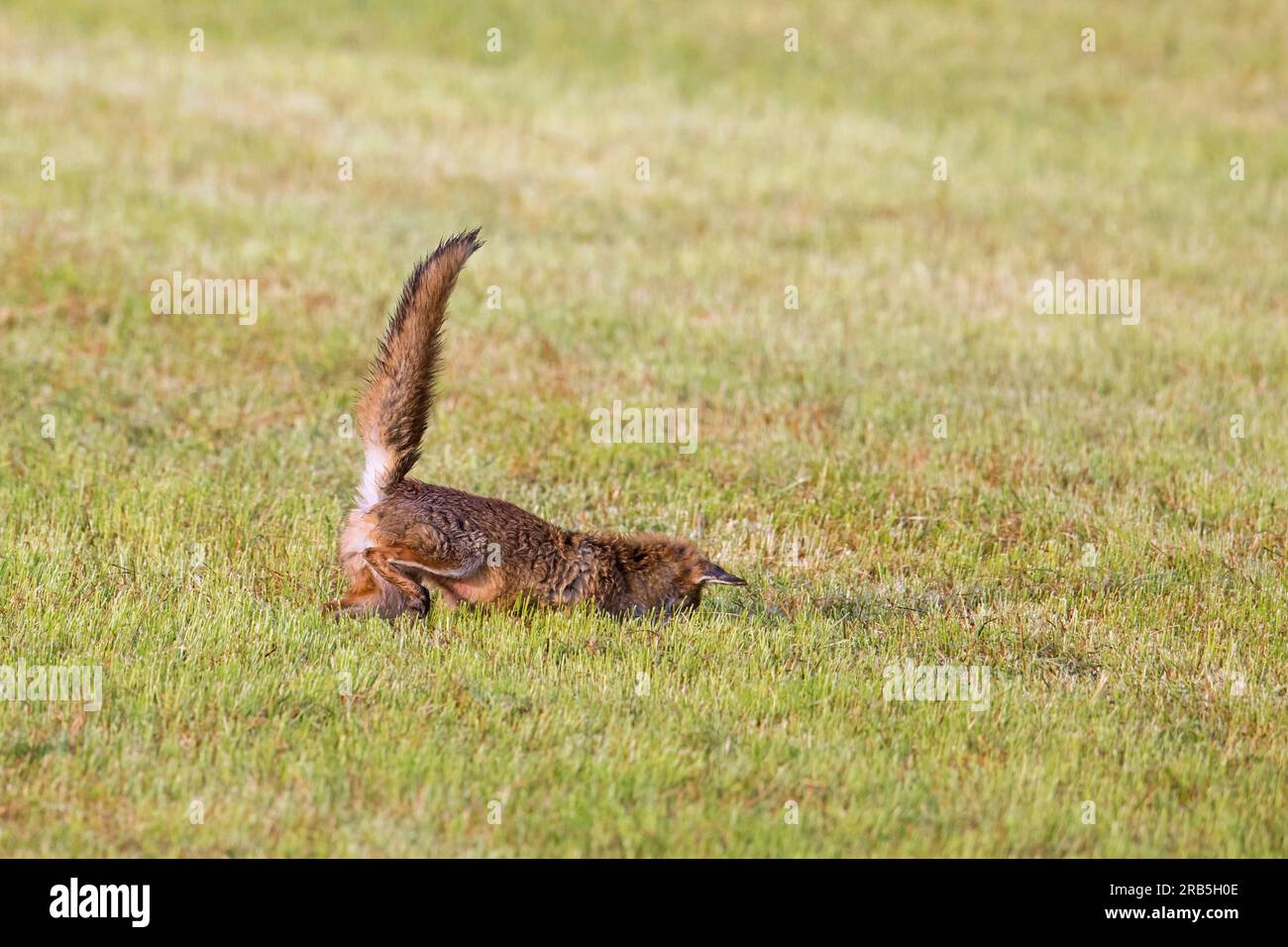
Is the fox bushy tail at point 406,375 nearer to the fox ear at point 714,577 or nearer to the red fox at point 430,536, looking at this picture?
the red fox at point 430,536

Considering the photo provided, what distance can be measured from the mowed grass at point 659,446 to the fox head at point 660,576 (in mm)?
169

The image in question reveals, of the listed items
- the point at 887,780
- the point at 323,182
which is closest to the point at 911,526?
the point at 887,780

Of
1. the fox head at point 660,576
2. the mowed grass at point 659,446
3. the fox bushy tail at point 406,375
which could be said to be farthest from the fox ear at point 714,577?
the fox bushy tail at point 406,375

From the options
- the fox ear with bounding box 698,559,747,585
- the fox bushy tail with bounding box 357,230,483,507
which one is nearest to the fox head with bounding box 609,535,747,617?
the fox ear with bounding box 698,559,747,585

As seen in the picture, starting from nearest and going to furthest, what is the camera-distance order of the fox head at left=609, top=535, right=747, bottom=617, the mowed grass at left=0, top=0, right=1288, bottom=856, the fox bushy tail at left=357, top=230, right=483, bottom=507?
the mowed grass at left=0, top=0, right=1288, bottom=856 < the fox bushy tail at left=357, top=230, right=483, bottom=507 < the fox head at left=609, top=535, right=747, bottom=617

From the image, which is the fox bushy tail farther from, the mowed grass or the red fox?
the mowed grass

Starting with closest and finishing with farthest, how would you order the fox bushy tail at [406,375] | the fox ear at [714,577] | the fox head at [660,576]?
1. the fox bushy tail at [406,375]
2. the fox ear at [714,577]
3. the fox head at [660,576]

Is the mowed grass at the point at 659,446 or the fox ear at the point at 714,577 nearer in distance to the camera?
the mowed grass at the point at 659,446

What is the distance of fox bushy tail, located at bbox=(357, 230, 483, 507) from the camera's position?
7348 mm

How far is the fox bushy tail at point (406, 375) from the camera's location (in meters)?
7.35

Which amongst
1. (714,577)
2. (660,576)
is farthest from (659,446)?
(714,577)

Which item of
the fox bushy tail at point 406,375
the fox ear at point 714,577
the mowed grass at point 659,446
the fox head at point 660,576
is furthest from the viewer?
the fox head at point 660,576

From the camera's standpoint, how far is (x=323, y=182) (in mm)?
18406
